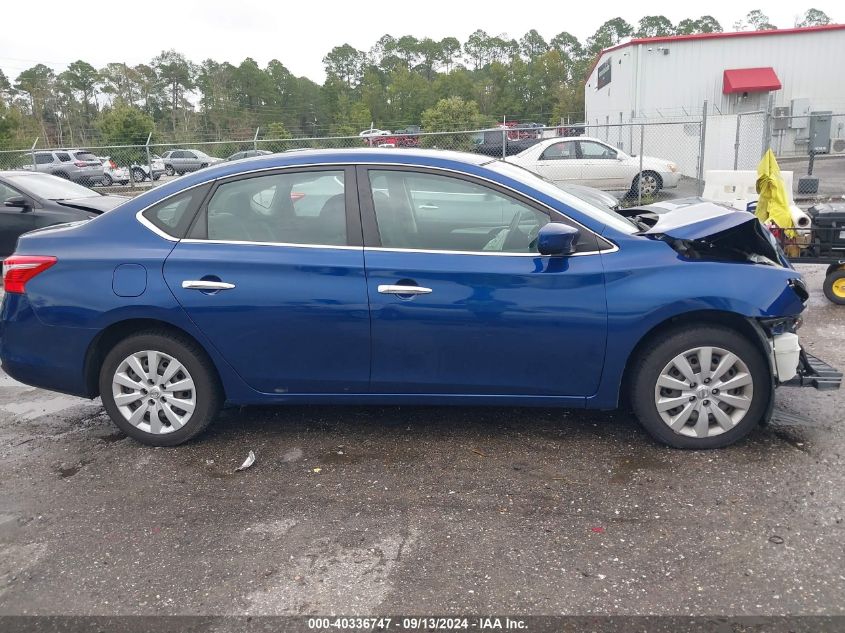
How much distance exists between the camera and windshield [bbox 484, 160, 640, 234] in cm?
393

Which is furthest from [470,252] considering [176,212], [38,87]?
[38,87]

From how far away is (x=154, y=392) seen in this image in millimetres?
4098

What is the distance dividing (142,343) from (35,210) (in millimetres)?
7081

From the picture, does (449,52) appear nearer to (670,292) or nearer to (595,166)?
(595,166)

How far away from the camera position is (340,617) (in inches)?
105

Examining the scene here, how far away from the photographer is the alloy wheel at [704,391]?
373 centimetres

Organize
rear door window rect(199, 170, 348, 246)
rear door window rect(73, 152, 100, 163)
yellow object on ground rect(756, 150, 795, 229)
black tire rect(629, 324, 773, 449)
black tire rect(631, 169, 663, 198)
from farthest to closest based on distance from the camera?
rear door window rect(73, 152, 100, 163) < black tire rect(631, 169, 663, 198) < yellow object on ground rect(756, 150, 795, 229) < rear door window rect(199, 170, 348, 246) < black tire rect(629, 324, 773, 449)

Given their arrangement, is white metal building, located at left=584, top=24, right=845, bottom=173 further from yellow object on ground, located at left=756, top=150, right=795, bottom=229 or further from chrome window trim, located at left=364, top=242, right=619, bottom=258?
chrome window trim, located at left=364, top=242, right=619, bottom=258

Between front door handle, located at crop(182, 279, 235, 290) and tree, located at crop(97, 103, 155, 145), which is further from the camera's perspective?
tree, located at crop(97, 103, 155, 145)

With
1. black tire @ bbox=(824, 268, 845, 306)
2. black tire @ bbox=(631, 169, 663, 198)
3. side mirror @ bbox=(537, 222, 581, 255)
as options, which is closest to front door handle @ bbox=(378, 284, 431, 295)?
side mirror @ bbox=(537, 222, 581, 255)

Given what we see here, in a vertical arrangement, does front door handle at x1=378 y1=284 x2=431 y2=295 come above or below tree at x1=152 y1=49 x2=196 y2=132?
below

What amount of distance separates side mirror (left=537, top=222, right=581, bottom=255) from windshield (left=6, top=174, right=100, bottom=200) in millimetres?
8739

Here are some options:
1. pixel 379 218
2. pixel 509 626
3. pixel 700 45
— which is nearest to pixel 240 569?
pixel 509 626

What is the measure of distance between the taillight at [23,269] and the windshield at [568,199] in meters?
2.61
